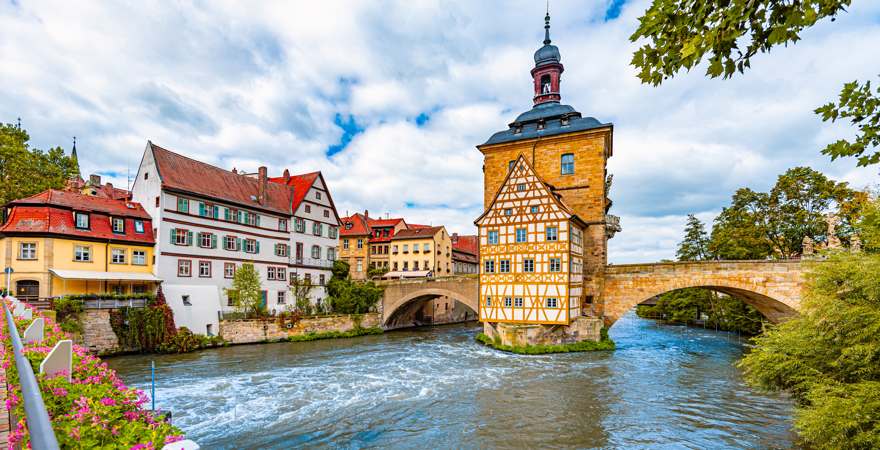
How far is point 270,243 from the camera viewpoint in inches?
1158

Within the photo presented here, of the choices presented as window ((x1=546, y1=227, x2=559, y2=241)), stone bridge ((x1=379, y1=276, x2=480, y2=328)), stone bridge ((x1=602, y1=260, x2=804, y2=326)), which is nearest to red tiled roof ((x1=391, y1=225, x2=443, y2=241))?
stone bridge ((x1=379, y1=276, x2=480, y2=328))

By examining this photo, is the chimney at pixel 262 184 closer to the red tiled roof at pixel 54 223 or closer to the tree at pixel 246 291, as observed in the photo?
the tree at pixel 246 291

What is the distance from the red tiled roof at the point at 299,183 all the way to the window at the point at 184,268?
27.1 feet

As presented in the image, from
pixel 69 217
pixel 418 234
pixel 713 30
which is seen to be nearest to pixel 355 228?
pixel 418 234

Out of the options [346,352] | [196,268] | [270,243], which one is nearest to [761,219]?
[346,352]

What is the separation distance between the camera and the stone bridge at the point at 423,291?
28597 mm

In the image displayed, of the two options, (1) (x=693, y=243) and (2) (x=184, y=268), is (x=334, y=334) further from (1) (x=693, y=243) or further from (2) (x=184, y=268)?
(1) (x=693, y=243)

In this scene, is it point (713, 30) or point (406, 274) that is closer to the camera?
point (713, 30)

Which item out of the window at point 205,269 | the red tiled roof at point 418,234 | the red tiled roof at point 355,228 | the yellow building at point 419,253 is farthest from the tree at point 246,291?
the red tiled roof at point 418,234

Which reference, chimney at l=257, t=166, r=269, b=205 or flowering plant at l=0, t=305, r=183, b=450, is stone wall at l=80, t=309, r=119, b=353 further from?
flowering plant at l=0, t=305, r=183, b=450

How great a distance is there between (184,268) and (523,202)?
18689mm

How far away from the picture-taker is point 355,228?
46.1m

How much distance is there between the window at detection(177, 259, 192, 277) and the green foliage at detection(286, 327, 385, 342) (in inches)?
263

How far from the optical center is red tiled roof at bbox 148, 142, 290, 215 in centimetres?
2458
